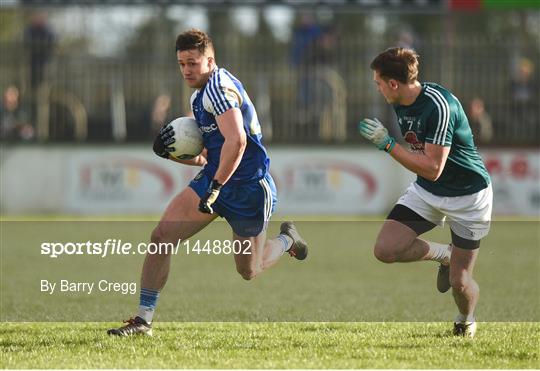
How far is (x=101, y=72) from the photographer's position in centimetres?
1994

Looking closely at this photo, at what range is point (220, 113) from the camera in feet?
23.2

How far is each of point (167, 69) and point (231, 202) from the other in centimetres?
1269

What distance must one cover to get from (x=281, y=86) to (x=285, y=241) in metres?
11.9

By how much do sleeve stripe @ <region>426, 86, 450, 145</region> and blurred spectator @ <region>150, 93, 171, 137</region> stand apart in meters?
12.8

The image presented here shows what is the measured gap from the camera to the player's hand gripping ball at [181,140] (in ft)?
24.1

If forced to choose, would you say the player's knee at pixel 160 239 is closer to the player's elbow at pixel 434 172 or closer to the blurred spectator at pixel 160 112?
the player's elbow at pixel 434 172

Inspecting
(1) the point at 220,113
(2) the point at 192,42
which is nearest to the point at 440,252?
(1) the point at 220,113

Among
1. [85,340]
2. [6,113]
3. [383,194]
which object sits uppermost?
[85,340]

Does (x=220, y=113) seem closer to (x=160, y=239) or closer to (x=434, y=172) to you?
(x=160, y=239)

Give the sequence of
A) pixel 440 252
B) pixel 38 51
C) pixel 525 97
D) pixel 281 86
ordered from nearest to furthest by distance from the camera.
Answer: pixel 440 252, pixel 38 51, pixel 281 86, pixel 525 97

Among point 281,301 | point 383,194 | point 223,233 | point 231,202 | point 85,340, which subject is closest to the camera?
point 85,340

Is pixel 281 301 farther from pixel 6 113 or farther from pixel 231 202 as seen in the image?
pixel 6 113

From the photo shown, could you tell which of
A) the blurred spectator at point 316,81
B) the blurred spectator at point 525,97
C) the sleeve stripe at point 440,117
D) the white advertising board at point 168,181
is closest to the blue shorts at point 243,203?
the sleeve stripe at point 440,117

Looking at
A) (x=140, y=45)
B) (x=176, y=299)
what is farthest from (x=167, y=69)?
(x=176, y=299)
